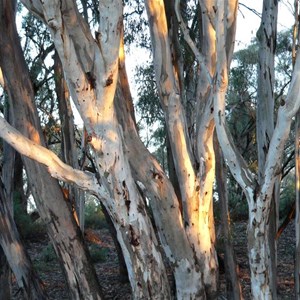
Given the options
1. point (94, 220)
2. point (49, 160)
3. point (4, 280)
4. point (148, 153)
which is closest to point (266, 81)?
point (148, 153)

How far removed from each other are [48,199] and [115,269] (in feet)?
16.9

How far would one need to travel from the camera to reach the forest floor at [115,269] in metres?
9.64

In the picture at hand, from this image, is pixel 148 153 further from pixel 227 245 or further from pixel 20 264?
pixel 20 264

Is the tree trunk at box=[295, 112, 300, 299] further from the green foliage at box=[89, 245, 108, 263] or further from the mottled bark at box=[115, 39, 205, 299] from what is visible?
the green foliage at box=[89, 245, 108, 263]

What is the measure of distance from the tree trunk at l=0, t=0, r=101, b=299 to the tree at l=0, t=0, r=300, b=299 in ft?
0.04

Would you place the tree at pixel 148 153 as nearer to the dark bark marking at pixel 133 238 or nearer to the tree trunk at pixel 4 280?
the dark bark marking at pixel 133 238

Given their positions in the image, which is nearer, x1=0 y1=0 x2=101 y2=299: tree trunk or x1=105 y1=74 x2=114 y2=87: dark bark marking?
x1=105 y1=74 x2=114 y2=87: dark bark marking

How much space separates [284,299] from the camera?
8758 mm

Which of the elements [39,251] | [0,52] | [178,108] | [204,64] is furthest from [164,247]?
[39,251]

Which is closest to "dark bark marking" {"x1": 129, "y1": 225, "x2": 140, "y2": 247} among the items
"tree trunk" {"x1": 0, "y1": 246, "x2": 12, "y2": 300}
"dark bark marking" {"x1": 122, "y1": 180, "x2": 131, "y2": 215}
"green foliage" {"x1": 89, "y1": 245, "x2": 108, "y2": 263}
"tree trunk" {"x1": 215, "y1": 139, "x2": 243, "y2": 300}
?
"dark bark marking" {"x1": 122, "y1": 180, "x2": 131, "y2": 215}

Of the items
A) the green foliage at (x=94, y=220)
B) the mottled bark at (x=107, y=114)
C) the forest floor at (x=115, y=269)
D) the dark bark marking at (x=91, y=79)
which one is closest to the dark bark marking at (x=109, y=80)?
the mottled bark at (x=107, y=114)

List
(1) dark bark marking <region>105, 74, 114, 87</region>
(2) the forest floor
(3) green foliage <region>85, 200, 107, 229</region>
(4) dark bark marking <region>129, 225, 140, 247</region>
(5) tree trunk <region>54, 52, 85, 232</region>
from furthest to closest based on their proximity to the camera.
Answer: (3) green foliage <region>85, 200, 107, 229</region>, (2) the forest floor, (5) tree trunk <region>54, 52, 85, 232</region>, (4) dark bark marking <region>129, 225, 140, 247</region>, (1) dark bark marking <region>105, 74, 114, 87</region>

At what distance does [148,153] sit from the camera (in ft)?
20.4

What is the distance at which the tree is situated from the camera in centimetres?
514
